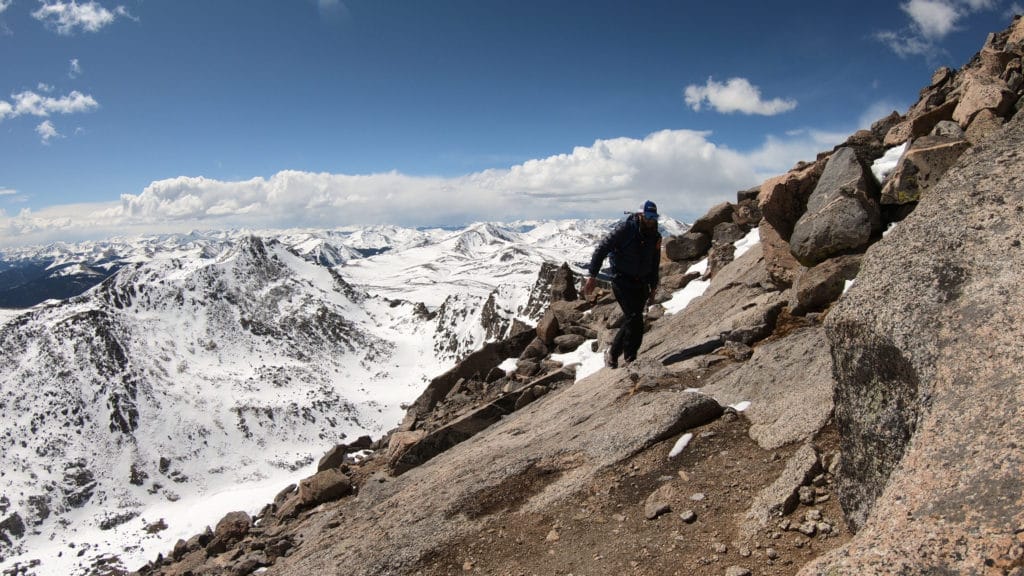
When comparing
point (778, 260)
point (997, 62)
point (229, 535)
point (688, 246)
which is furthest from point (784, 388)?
point (688, 246)

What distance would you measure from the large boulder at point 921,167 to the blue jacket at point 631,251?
5.46 meters

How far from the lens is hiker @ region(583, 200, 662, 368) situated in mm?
14250

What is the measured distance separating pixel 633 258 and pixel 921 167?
6.76 metres

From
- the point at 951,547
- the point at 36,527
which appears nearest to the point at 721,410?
the point at 951,547

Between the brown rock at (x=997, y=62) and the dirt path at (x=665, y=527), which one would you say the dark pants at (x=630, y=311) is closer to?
the dirt path at (x=665, y=527)

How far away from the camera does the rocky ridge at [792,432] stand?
411cm

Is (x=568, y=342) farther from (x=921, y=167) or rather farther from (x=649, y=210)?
(x=921, y=167)

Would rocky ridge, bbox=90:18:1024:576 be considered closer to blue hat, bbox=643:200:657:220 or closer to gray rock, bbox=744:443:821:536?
gray rock, bbox=744:443:821:536

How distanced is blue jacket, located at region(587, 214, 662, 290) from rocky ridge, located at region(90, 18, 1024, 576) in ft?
8.72

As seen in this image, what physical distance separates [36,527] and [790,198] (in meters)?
228

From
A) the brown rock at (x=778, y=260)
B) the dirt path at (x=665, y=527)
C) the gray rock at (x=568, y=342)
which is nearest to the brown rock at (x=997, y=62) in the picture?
the brown rock at (x=778, y=260)

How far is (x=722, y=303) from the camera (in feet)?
62.0

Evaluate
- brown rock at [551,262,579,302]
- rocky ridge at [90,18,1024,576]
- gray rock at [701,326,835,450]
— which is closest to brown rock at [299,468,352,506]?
rocky ridge at [90,18,1024,576]

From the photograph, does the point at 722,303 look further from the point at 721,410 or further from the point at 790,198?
the point at 721,410
